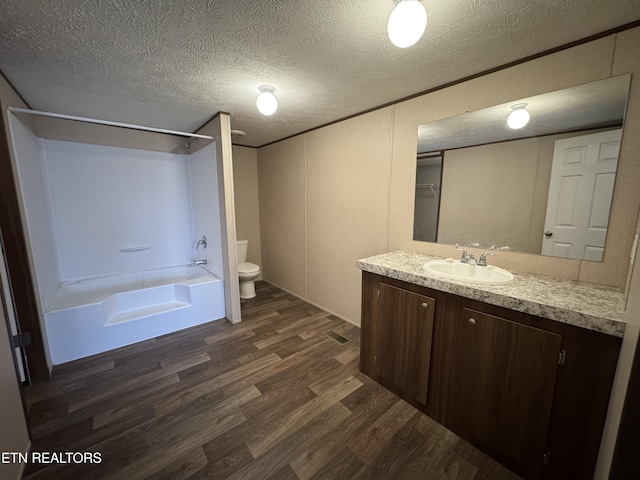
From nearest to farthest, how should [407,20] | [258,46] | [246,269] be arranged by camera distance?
1. [407,20]
2. [258,46]
3. [246,269]

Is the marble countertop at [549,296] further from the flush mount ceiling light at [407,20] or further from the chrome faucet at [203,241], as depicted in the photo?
the chrome faucet at [203,241]

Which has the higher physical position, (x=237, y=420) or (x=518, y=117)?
(x=518, y=117)

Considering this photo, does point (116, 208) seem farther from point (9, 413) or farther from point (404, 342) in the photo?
point (404, 342)

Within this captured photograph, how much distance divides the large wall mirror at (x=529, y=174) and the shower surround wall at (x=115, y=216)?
2292mm

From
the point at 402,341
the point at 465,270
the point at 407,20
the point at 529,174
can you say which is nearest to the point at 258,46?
the point at 407,20

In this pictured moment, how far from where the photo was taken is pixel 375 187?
2.44 m

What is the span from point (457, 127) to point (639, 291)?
1.51 meters

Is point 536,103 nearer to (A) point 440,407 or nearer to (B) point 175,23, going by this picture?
(A) point 440,407

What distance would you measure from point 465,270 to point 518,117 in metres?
1.04

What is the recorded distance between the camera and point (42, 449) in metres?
1.39

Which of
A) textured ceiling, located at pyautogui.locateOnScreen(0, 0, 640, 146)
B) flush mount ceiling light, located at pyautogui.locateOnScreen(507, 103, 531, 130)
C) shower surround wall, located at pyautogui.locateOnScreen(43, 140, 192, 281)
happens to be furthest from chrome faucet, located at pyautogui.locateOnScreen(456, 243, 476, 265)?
shower surround wall, located at pyautogui.locateOnScreen(43, 140, 192, 281)

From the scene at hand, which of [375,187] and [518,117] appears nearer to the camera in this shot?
[518,117]

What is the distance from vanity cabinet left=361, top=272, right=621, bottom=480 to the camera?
3.50 ft

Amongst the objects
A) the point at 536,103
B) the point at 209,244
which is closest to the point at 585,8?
the point at 536,103
